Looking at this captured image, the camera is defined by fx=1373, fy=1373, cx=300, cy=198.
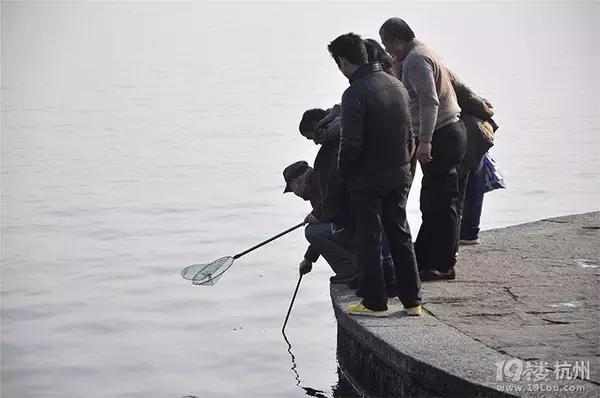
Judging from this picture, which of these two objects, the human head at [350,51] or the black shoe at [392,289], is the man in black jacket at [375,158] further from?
the black shoe at [392,289]

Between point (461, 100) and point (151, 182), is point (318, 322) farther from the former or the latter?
point (151, 182)

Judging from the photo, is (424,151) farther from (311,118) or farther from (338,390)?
(338,390)

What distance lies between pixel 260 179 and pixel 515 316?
12.2 meters

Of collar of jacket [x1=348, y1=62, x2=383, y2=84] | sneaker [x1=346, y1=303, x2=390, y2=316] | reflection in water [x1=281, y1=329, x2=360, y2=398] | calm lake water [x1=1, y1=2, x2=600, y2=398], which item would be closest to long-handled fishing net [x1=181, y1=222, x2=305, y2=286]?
calm lake water [x1=1, y1=2, x2=600, y2=398]

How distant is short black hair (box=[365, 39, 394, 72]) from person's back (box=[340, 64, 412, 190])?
12 centimetres

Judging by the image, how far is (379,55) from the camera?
822cm

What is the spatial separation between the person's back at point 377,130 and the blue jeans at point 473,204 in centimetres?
190

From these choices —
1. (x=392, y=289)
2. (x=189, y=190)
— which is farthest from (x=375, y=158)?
(x=189, y=190)

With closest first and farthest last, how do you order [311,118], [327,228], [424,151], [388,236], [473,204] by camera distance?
[388,236] → [424,151] → [311,118] → [327,228] → [473,204]

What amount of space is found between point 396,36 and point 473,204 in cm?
187

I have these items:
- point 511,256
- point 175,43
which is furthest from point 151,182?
point 175,43

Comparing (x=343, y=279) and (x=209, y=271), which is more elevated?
(x=343, y=279)

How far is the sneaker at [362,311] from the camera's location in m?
8.25

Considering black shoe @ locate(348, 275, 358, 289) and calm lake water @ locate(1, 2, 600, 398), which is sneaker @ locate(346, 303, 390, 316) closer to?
black shoe @ locate(348, 275, 358, 289)
